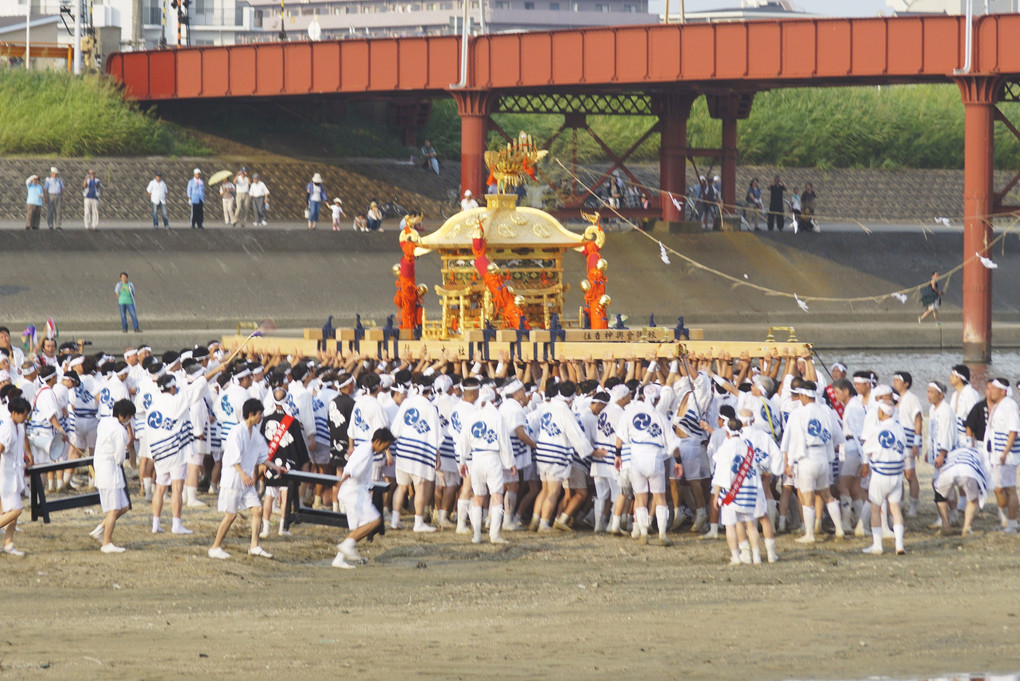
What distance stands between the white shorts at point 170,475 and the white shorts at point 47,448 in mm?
2189

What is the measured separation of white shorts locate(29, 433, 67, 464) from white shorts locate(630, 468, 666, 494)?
653 centimetres

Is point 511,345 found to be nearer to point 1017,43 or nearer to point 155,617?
point 155,617

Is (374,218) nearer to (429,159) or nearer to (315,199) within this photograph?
(315,199)

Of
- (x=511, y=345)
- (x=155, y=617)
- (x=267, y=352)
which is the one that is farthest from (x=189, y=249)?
(x=155, y=617)

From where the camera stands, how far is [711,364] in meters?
16.9

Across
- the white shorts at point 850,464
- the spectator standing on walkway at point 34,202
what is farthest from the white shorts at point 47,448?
the spectator standing on walkway at point 34,202

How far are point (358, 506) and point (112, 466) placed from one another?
233 cm

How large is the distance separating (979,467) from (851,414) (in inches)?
52.6

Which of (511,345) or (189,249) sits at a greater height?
(189,249)

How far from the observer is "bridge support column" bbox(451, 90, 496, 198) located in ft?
130

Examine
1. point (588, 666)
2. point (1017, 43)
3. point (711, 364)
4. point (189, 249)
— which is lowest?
point (588, 666)

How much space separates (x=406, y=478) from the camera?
15.7 meters

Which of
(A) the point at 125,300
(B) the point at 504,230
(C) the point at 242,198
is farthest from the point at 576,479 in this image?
(C) the point at 242,198

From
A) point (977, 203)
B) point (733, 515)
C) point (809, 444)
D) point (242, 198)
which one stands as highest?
point (242, 198)
